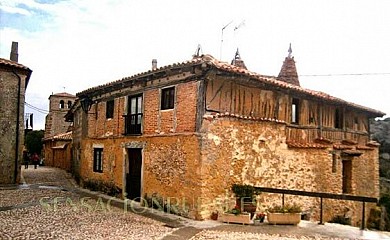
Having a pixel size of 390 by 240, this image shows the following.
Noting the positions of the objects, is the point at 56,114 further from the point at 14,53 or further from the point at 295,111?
the point at 295,111

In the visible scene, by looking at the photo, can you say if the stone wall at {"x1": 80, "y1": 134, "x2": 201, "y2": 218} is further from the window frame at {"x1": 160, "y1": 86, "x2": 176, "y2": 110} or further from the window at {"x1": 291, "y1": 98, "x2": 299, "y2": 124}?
the window at {"x1": 291, "y1": 98, "x2": 299, "y2": 124}

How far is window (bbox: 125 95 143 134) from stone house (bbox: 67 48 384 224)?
0.15 ft

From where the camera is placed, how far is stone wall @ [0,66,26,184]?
1834 cm

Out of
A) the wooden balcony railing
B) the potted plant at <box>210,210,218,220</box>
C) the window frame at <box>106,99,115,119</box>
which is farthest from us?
the window frame at <box>106,99,115,119</box>

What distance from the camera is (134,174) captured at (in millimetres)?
14297

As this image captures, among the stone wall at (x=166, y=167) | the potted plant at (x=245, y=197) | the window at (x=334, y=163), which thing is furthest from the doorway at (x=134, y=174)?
the window at (x=334, y=163)

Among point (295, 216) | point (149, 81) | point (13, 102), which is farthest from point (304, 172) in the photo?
point (13, 102)

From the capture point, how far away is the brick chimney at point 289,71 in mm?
24547

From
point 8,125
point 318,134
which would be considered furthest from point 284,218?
point 8,125

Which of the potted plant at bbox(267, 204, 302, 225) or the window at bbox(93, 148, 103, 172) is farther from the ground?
the window at bbox(93, 148, 103, 172)

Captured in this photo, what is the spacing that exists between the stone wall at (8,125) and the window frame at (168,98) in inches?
420

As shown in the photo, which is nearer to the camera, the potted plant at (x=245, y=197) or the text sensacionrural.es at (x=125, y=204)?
the potted plant at (x=245, y=197)

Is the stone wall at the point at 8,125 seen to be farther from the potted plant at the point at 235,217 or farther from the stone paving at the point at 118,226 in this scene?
the potted plant at the point at 235,217

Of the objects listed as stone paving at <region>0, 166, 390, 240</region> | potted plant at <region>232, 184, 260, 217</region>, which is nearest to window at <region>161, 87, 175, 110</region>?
potted plant at <region>232, 184, 260, 217</region>
